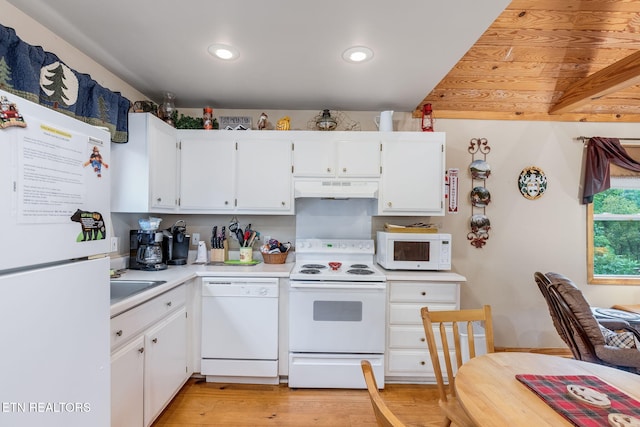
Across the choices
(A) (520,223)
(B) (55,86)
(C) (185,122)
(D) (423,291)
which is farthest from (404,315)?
(B) (55,86)

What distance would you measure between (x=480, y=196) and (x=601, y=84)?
4.08 feet

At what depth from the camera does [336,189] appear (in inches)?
105

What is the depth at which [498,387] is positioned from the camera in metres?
1.08

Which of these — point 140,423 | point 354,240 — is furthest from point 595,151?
point 140,423

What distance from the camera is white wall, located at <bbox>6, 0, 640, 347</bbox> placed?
3027 millimetres

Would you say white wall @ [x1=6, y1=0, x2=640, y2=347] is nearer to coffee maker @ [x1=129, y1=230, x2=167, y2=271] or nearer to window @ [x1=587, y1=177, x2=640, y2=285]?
window @ [x1=587, y1=177, x2=640, y2=285]

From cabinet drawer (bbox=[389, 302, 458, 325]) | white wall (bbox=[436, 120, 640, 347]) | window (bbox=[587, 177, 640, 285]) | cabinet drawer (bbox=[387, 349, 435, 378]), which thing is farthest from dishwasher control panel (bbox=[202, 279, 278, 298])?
window (bbox=[587, 177, 640, 285])

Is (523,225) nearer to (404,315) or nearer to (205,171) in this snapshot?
(404,315)

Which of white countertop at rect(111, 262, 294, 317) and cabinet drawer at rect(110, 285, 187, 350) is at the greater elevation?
white countertop at rect(111, 262, 294, 317)

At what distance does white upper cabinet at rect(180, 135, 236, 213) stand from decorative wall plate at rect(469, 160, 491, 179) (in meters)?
2.35

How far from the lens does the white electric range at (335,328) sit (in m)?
2.30

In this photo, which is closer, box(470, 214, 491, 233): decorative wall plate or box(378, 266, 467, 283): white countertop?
box(378, 266, 467, 283): white countertop

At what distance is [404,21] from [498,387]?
1.78 metres

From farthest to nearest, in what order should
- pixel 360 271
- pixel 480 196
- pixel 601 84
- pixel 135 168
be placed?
pixel 480 196
pixel 360 271
pixel 601 84
pixel 135 168
